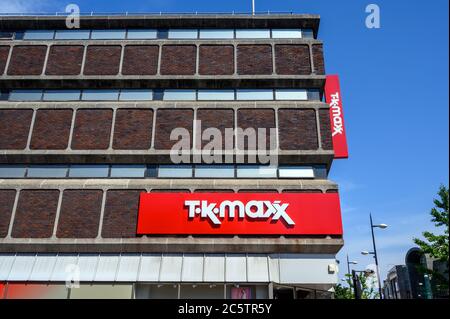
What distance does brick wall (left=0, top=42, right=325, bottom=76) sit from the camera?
26.1m

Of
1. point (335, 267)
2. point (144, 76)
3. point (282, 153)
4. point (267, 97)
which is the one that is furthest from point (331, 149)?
point (144, 76)

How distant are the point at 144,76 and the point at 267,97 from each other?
30.0 feet

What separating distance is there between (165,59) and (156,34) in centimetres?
277

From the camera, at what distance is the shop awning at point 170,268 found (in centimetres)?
2006

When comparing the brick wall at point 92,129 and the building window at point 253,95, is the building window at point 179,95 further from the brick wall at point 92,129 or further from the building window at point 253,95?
the brick wall at point 92,129

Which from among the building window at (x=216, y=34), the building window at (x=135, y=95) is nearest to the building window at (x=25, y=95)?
the building window at (x=135, y=95)

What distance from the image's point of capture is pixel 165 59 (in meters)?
26.6

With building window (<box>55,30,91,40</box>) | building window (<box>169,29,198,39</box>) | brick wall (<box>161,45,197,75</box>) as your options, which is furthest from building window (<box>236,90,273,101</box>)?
building window (<box>55,30,91,40</box>)

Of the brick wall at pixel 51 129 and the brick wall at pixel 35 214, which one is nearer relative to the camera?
the brick wall at pixel 35 214

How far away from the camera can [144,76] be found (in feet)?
84.7

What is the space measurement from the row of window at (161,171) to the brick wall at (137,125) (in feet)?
4.32

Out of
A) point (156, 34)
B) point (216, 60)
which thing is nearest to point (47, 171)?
point (156, 34)

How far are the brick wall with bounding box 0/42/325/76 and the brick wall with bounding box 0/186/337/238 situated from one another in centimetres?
924
